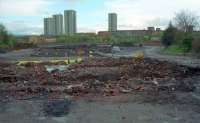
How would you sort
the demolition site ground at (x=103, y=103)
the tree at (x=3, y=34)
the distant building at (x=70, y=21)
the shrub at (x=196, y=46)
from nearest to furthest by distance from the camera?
1. the demolition site ground at (x=103, y=103)
2. the shrub at (x=196, y=46)
3. the tree at (x=3, y=34)
4. the distant building at (x=70, y=21)

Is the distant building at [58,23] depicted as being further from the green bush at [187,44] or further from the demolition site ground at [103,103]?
the demolition site ground at [103,103]

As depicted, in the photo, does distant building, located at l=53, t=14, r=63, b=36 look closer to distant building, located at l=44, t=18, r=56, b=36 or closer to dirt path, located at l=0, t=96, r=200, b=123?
distant building, located at l=44, t=18, r=56, b=36

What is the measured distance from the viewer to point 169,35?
86.2m

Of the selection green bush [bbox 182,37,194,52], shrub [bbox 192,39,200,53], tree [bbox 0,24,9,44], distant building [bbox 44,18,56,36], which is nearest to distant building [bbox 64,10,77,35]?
distant building [bbox 44,18,56,36]

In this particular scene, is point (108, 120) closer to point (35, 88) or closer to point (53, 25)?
point (35, 88)

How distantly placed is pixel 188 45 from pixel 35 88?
51.1 metres

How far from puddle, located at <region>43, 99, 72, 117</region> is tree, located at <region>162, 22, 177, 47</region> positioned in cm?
7139

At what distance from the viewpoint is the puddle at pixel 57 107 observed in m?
12.8

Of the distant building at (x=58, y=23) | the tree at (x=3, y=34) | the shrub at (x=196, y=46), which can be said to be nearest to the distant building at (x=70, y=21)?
the distant building at (x=58, y=23)

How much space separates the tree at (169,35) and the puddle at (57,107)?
71390mm

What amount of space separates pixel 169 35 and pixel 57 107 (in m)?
74.7

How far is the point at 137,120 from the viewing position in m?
11.9

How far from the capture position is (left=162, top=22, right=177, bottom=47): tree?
3324 inches

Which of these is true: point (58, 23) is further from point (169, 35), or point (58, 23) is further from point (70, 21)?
point (169, 35)
